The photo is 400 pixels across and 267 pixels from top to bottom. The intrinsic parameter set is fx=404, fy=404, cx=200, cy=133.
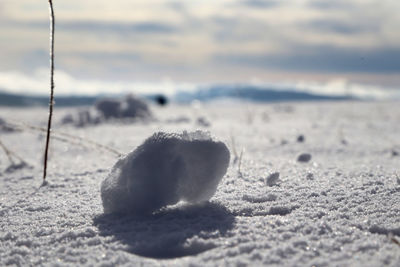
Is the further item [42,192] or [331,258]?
[42,192]

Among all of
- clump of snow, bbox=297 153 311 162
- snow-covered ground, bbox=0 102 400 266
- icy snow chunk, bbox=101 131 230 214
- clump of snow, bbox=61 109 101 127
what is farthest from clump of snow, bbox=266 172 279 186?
clump of snow, bbox=61 109 101 127

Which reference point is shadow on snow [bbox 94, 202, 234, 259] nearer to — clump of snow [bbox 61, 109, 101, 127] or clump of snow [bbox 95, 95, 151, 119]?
clump of snow [bbox 61, 109, 101, 127]

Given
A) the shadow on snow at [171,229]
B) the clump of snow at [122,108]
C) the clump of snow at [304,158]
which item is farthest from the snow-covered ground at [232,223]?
the clump of snow at [122,108]

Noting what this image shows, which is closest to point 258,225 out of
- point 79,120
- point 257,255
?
point 257,255

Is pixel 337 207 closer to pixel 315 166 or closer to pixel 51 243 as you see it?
pixel 315 166

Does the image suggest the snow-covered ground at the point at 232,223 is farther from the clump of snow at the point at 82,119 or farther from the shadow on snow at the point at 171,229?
the clump of snow at the point at 82,119

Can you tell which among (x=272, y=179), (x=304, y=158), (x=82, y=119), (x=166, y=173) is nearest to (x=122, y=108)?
(x=82, y=119)
